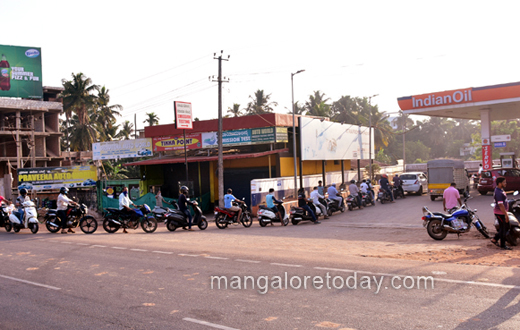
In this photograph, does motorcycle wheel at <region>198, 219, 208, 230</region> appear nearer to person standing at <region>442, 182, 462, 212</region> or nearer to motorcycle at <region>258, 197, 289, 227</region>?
A: motorcycle at <region>258, 197, 289, 227</region>

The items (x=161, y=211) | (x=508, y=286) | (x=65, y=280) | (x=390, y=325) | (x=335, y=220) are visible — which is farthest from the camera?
(x=335, y=220)

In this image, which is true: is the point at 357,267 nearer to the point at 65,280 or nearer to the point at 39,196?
the point at 65,280

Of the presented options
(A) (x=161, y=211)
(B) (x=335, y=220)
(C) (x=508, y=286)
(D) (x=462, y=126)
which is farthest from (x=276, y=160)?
(D) (x=462, y=126)

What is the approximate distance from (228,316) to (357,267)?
349 centimetres

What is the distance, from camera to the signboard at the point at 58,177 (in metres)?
28.6

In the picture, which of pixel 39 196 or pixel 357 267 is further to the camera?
pixel 39 196

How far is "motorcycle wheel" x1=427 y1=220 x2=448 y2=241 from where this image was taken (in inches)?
493

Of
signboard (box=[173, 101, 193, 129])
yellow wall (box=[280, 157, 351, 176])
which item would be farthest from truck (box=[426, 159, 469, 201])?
signboard (box=[173, 101, 193, 129])

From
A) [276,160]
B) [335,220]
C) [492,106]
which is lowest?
[335,220]

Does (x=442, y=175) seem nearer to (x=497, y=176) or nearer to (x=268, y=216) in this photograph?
(x=497, y=176)

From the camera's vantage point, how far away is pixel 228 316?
19.2 feet

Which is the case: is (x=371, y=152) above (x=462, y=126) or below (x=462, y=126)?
below

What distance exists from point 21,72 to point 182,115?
2907 cm

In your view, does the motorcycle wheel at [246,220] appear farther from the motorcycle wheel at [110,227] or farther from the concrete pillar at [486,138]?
the concrete pillar at [486,138]
